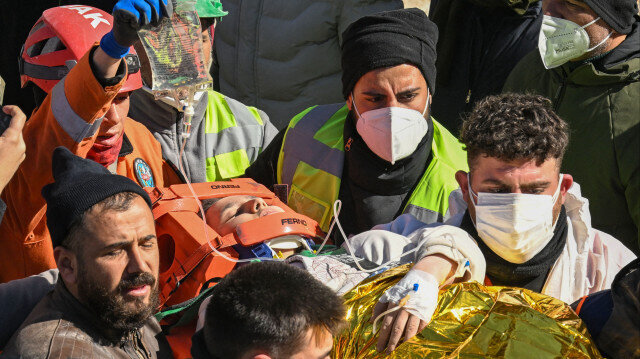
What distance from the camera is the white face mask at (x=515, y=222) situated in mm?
2896

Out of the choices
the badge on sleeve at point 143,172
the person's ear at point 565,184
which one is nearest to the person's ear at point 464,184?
the person's ear at point 565,184

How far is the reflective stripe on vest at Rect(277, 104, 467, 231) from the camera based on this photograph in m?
3.68

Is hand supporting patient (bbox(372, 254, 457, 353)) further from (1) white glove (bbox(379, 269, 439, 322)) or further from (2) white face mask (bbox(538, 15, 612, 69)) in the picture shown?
(2) white face mask (bbox(538, 15, 612, 69))

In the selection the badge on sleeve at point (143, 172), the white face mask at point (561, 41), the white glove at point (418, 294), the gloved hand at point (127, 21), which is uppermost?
the gloved hand at point (127, 21)

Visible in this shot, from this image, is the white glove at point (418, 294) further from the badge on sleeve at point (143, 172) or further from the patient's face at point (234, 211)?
the badge on sleeve at point (143, 172)

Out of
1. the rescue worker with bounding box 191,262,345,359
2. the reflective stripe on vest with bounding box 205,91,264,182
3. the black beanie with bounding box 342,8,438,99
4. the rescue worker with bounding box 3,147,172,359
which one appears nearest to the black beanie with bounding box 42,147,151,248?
the rescue worker with bounding box 3,147,172,359

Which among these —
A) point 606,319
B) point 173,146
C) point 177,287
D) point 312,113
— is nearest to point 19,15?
point 173,146

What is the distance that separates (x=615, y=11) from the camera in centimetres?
387

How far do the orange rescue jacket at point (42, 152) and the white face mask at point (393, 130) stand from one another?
1273 millimetres

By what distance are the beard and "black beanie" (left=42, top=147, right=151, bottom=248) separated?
0.16 meters

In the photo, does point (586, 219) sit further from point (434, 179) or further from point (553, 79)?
point (553, 79)

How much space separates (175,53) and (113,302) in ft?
4.73

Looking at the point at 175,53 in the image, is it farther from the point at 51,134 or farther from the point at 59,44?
the point at 51,134

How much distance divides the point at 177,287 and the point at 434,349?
1.18 meters
